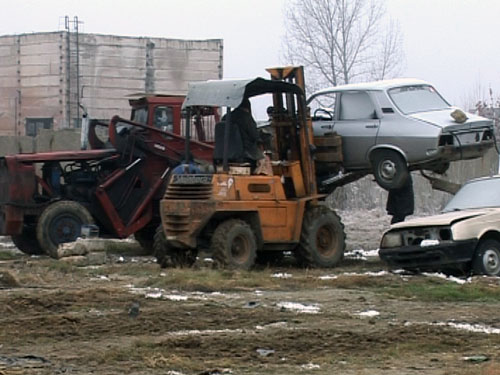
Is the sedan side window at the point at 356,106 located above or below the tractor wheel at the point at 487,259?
above

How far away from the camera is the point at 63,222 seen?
2059 centimetres

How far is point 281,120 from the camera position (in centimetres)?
1881

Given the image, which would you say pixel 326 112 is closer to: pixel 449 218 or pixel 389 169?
pixel 389 169

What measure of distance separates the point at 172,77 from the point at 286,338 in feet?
118

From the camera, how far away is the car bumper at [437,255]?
15.6 metres

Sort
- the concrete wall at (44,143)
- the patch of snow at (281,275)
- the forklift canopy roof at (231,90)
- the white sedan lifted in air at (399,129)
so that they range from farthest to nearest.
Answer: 1. the concrete wall at (44,143)
2. the white sedan lifted in air at (399,129)
3. the forklift canopy roof at (231,90)
4. the patch of snow at (281,275)

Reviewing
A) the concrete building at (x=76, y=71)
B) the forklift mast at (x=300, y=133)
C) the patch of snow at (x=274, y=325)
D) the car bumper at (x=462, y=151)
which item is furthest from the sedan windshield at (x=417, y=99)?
the concrete building at (x=76, y=71)

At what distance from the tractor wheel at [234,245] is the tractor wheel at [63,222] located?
4.33 metres

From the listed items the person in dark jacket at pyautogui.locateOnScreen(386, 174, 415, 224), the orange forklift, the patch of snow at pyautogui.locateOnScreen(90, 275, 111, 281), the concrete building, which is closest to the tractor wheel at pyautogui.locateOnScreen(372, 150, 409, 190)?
the person in dark jacket at pyautogui.locateOnScreen(386, 174, 415, 224)

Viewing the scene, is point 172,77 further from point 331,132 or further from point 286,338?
point 286,338

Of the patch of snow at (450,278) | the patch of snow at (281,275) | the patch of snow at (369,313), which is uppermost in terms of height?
the patch of snow at (450,278)

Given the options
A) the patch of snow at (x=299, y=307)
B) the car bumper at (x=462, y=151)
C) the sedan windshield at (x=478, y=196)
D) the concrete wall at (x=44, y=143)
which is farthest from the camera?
the concrete wall at (x=44, y=143)

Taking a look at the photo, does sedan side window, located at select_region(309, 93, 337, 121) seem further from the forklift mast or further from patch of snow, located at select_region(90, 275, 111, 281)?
patch of snow, located at select_region(90, 275, 111, 281)

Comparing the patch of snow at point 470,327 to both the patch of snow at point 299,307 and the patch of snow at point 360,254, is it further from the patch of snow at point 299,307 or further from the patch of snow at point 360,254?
the patch of snow at point 360,254
